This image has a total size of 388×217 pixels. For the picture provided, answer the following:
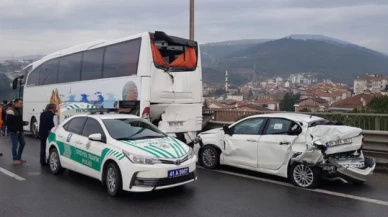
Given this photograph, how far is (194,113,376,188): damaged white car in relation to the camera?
7645 millimetres

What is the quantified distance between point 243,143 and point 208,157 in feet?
4.17

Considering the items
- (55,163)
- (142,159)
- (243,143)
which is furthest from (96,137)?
(243,143)

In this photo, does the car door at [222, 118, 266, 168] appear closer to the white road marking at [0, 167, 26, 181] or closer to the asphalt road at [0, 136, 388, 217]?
the asphalt road at [0, 136, 388, 217]

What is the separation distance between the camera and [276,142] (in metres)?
8.32

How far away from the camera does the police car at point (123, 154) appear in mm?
6770

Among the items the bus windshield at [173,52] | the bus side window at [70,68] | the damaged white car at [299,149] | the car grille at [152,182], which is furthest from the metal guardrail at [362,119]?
the bus side window at [70,68]

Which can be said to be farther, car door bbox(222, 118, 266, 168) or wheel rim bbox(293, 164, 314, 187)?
car door bbox(222, 118, 266, 168)

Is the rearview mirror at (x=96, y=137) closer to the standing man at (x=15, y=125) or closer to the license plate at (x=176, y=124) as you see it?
the standing man at (x=15, y=125)

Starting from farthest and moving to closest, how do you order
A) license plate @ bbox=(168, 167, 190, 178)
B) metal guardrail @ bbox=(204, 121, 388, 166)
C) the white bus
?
the white bus, metal guardrail @ bbox=(204, 121, 388, 166), license plate @ bbox=(168, 167, 190, 178)

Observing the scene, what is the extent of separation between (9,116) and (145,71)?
3.73 m

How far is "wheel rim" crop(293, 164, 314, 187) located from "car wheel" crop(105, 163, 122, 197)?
3417mm

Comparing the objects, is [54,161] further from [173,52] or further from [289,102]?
[289,102]

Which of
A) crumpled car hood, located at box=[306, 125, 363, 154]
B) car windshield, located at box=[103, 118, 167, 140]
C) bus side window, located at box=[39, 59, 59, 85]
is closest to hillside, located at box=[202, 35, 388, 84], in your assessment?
bus side window, located at box=[39, 59, 59, 85]

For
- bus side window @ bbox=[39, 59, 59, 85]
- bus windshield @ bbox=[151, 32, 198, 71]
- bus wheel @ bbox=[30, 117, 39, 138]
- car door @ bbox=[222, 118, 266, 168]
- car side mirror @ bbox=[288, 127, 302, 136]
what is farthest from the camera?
bus wheel @ bbox=[30, 117, 39, 138]
